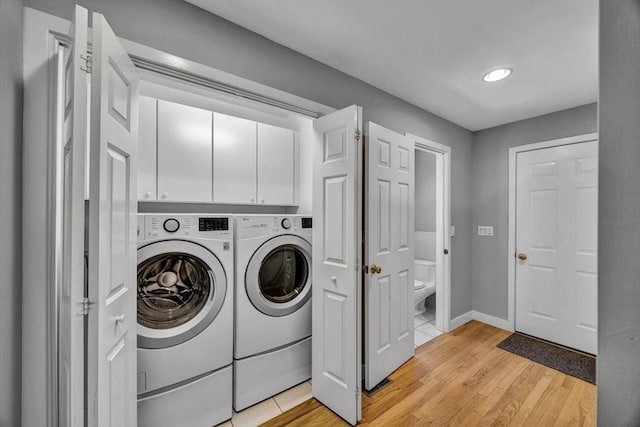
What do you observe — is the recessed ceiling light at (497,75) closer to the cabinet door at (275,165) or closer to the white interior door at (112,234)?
the cabinet door at (275,165)

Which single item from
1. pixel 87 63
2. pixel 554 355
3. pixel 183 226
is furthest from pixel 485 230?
pixel 87 63

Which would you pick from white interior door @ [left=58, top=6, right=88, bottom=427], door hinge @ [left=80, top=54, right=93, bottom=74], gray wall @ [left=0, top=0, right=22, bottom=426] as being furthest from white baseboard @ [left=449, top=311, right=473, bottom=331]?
door hinge @ [left=80, top=54, right=93, bottom=74]

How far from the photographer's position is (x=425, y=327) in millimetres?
3020

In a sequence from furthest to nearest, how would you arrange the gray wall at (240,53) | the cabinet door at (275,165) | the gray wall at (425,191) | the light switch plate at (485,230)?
the gray wall at (425,191) → the light switch plate at (485,230) → the cabinet door at (275,165) → the gray wall at (240,53)

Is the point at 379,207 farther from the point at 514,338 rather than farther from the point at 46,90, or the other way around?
the point at 514,338

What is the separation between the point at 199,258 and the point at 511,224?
3.22m

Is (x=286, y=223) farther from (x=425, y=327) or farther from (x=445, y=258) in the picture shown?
(x=425, y=327)

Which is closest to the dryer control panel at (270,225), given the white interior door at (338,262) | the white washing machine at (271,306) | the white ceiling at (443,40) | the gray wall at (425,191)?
the white washing machine at (271,306)

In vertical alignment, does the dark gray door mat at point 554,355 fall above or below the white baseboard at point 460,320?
below

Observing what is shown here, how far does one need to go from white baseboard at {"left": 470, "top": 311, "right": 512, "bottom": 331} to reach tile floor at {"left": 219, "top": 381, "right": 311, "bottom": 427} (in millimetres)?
2392

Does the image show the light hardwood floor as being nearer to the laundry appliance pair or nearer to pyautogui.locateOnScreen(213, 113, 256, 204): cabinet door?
the laundry appliance pair

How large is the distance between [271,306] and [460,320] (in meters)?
2.43

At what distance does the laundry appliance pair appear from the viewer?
1.43 metres

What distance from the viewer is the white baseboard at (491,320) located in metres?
2.97
